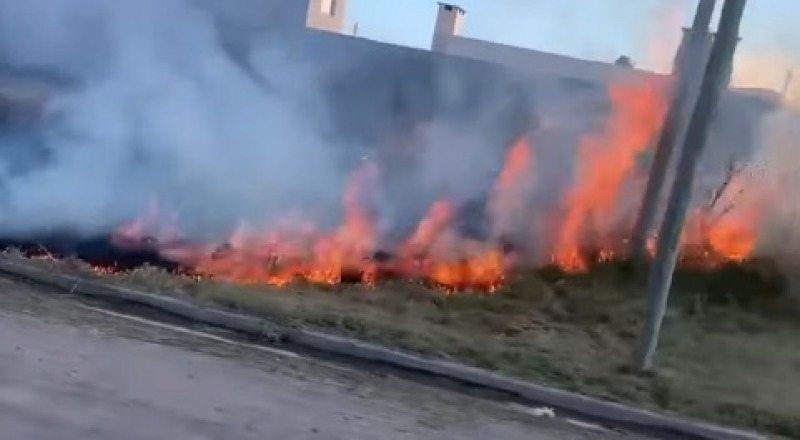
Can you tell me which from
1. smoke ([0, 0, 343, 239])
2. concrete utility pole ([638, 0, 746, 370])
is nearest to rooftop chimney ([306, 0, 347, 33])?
smoke ([0, 0, 343, 239])

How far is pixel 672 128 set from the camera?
11.8m

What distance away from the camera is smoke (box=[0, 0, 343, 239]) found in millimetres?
10523

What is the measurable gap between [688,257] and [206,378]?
646 cm

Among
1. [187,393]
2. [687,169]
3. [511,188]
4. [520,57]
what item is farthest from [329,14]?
[187,393]

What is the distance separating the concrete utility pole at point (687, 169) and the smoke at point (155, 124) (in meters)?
4.02

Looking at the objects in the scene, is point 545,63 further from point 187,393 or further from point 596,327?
point 187,393

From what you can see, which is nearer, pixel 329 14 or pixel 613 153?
pixel 613 153

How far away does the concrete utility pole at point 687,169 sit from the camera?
873cm

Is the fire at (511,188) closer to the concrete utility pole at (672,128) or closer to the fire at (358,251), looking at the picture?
the fire at (358,251)

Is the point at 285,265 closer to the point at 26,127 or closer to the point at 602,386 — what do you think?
the point at 26,127

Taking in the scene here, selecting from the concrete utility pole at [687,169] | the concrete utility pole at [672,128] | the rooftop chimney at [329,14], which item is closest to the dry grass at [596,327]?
the concrete utility pole at [687,169]

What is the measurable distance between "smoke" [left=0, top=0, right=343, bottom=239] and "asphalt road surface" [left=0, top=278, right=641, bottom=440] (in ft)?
6.07

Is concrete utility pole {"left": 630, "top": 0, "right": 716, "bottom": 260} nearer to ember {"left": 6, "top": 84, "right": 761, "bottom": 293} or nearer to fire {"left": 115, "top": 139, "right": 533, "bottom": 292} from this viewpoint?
ember {"left": 6, "top": 84, "right": 761, "bottom": 293}

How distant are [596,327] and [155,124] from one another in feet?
15.1
